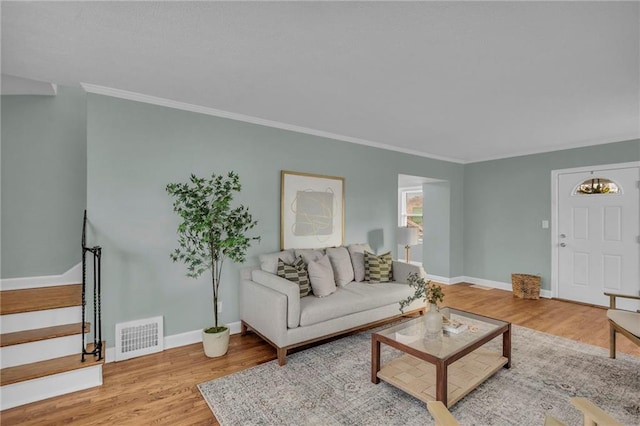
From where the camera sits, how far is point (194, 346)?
3186 millimetres

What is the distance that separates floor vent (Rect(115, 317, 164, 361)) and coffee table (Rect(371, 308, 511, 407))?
2.13m

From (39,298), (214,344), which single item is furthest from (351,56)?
(39,298)

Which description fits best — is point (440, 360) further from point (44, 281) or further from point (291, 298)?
point (44, 281)

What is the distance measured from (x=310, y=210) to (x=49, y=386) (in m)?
2.96

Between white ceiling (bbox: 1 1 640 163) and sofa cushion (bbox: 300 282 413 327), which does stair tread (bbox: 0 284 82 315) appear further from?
sofa cushion (bbox: 300 282 413 327)

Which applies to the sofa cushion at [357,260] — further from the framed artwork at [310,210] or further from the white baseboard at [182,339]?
the white baseboard at [182,339]

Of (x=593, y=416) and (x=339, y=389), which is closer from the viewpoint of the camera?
(x=593, y=416)

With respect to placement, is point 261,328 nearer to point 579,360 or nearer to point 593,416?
point 593,416

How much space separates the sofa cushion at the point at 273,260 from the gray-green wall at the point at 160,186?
24 centimetres

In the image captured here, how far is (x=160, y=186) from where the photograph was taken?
10.2 feet

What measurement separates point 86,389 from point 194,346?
0.95 meters

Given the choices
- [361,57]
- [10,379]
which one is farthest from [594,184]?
[10,379]

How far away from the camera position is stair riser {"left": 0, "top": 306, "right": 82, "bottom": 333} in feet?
8.18

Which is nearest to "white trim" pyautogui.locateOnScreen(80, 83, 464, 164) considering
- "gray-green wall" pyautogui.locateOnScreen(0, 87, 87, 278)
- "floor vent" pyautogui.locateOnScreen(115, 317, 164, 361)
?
"gray-green wall" pyautogui.locateOnScreen(0, 87, 87, 278)
